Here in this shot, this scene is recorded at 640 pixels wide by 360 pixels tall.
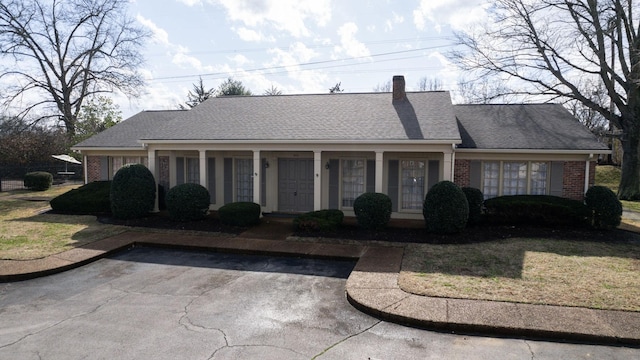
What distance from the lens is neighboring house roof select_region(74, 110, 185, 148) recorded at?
17.5m

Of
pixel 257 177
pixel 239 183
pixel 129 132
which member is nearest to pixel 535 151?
pixel 257 177

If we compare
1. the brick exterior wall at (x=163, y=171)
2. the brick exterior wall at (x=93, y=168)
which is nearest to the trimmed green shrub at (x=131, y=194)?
the brick exterior wall at (x=163, y=171)

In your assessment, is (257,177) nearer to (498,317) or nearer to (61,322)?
(61,322)

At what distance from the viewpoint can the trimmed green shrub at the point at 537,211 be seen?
12.1 metres

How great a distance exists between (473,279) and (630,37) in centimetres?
2077

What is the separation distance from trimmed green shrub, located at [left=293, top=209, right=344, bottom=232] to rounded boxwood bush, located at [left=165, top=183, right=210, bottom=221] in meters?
3.50

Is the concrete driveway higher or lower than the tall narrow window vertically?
lower

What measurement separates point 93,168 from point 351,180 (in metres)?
12.3

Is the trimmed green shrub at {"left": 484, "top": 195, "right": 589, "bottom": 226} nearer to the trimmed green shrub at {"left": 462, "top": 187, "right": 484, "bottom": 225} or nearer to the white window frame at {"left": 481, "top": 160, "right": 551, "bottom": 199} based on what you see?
the trimmed green shrub at {"left": 462, "top": 187, "right": 484, "bottom": 225}

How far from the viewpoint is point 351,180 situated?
14.6 meters

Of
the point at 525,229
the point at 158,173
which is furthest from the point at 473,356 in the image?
the point at 158,173

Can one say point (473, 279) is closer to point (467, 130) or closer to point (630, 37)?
point (467, 130)

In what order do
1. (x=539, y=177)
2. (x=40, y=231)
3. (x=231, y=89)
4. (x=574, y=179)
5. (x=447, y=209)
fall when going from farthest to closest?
(x=231, y=89), (x=539, y=177), (x=574, y=179), (x=40, y=231), (x=447, y=209)

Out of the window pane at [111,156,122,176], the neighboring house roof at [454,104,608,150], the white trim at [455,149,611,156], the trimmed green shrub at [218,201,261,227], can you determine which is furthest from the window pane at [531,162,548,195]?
the window pane at [111,156,122,176]
